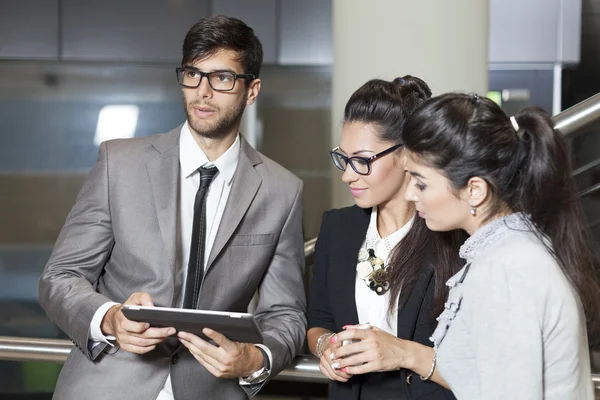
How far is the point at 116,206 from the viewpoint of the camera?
229 cm

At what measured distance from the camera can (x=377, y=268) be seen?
7.29 ft

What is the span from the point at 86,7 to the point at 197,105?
193 inches

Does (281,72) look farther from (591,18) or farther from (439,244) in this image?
(439,244)

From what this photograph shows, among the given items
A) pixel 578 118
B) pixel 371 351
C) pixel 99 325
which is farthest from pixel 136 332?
pixel 578 118

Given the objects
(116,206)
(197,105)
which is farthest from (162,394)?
(197,105)

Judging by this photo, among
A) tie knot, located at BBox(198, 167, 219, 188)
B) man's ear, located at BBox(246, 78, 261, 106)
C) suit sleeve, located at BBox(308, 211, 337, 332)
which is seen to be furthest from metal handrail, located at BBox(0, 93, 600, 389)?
man's ear, located at BBox(246, 78, 261, 106)

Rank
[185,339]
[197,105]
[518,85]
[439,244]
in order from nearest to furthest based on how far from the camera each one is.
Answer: [185,339], [439,244], [197,105], [518,85]

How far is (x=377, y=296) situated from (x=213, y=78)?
2.65ft

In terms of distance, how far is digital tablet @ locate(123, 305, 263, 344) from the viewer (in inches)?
70.4

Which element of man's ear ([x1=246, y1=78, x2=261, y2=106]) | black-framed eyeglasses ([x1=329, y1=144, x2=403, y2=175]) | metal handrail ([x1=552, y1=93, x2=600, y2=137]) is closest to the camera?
black-framed eyeglasses ([x1=329, y1=144, x2=403, y2=175])

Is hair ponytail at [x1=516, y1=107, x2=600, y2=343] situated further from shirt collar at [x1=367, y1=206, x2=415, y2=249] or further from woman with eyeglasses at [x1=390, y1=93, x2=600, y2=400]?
shirt collar at [x1=367, y1=206, x2=415, y2=249]

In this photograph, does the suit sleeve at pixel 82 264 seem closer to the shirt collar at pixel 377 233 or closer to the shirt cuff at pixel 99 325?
the shirt cuff at pixel 99 325

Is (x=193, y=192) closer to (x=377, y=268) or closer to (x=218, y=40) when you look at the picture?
(x=218, y=40)

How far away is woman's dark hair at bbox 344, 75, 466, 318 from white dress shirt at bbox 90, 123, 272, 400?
1.30 ft
